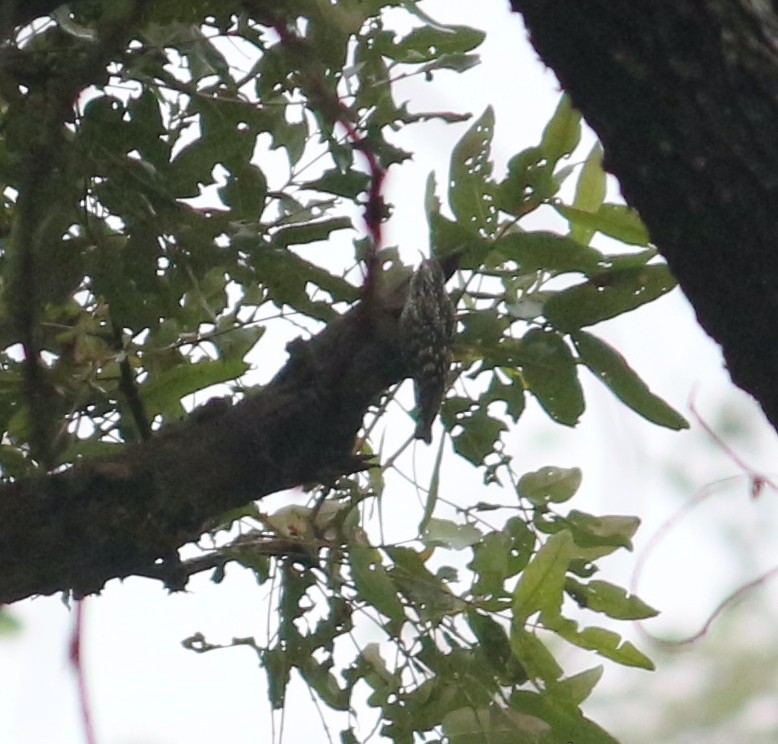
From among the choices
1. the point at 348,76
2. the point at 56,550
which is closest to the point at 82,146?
the point at 348,76

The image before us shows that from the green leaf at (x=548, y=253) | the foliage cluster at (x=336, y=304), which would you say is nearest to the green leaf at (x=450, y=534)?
the foliage cluster at (x=336, y=304)

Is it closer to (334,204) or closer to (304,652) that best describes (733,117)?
(334,204)

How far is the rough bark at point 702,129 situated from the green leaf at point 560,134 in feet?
0.98

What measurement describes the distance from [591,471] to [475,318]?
0.21 meters

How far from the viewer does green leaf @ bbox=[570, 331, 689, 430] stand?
39.1 inches

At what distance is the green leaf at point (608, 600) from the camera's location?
3.35ft

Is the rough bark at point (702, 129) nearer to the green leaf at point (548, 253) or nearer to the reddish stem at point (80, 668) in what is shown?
the green leaf at point (548, 253)

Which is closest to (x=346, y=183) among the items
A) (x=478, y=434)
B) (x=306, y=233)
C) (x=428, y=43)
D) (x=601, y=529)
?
(x=306, y=233)

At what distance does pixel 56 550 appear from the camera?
3.01ft

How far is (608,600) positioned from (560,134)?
1.40 ft

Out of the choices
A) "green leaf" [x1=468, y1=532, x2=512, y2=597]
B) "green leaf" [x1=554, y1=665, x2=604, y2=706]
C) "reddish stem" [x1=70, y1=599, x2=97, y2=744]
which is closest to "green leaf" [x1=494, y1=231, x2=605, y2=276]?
"green leaf" [x1=468, y1=532, x2=512, y2=597]

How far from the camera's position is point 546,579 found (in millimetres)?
924

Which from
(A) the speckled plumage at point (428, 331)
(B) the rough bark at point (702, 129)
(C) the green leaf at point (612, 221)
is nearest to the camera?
(B) the rough bark at point (702, 129)

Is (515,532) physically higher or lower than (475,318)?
lower
